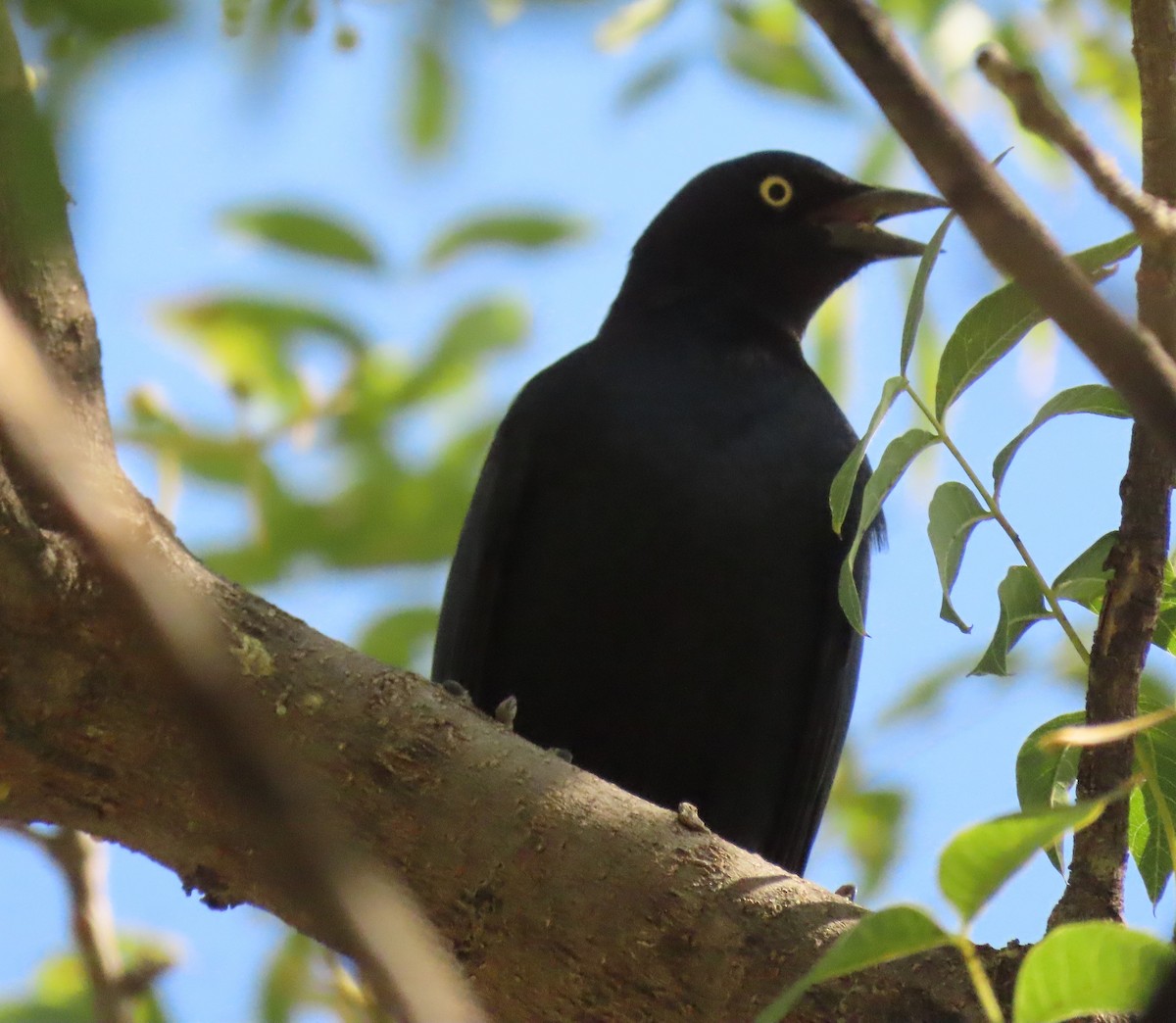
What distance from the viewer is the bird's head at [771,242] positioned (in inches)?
202

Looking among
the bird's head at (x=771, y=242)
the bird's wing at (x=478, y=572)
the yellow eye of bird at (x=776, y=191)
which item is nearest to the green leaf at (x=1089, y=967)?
the bird's wing at (x=478, y=572)

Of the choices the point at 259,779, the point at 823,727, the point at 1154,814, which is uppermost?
the point at 823,727

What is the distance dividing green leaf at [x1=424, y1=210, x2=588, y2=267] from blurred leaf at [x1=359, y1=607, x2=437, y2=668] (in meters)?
0.87

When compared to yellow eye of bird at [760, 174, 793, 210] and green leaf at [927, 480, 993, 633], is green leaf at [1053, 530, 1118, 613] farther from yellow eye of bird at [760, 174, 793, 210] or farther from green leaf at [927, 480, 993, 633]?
yellow eye of bird at [760, 174, 793, 210]

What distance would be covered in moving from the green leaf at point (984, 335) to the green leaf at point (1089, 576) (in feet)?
0.97

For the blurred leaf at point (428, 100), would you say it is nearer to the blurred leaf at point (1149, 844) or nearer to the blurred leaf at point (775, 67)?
the blurred leaf at point (1149, 844)

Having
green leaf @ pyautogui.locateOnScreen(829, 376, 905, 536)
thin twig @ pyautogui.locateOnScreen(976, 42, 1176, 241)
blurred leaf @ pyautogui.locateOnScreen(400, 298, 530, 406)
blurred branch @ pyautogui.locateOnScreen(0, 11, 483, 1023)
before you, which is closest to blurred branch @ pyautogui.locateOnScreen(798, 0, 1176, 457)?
thin twig @ pyautogui.locateOnScreen(976, 42, 1176, 241)

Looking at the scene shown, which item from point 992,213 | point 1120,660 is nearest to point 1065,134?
point 992,213

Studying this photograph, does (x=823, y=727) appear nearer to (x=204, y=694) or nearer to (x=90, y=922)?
(x=90, y=922)

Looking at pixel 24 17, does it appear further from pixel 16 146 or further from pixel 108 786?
pixel 108 786

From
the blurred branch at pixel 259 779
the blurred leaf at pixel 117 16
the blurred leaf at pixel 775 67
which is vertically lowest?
the blurred branch at pixel 259 779

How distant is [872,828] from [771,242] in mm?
2017

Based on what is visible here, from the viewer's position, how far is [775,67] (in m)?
3.91

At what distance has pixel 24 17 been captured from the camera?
1.05m
